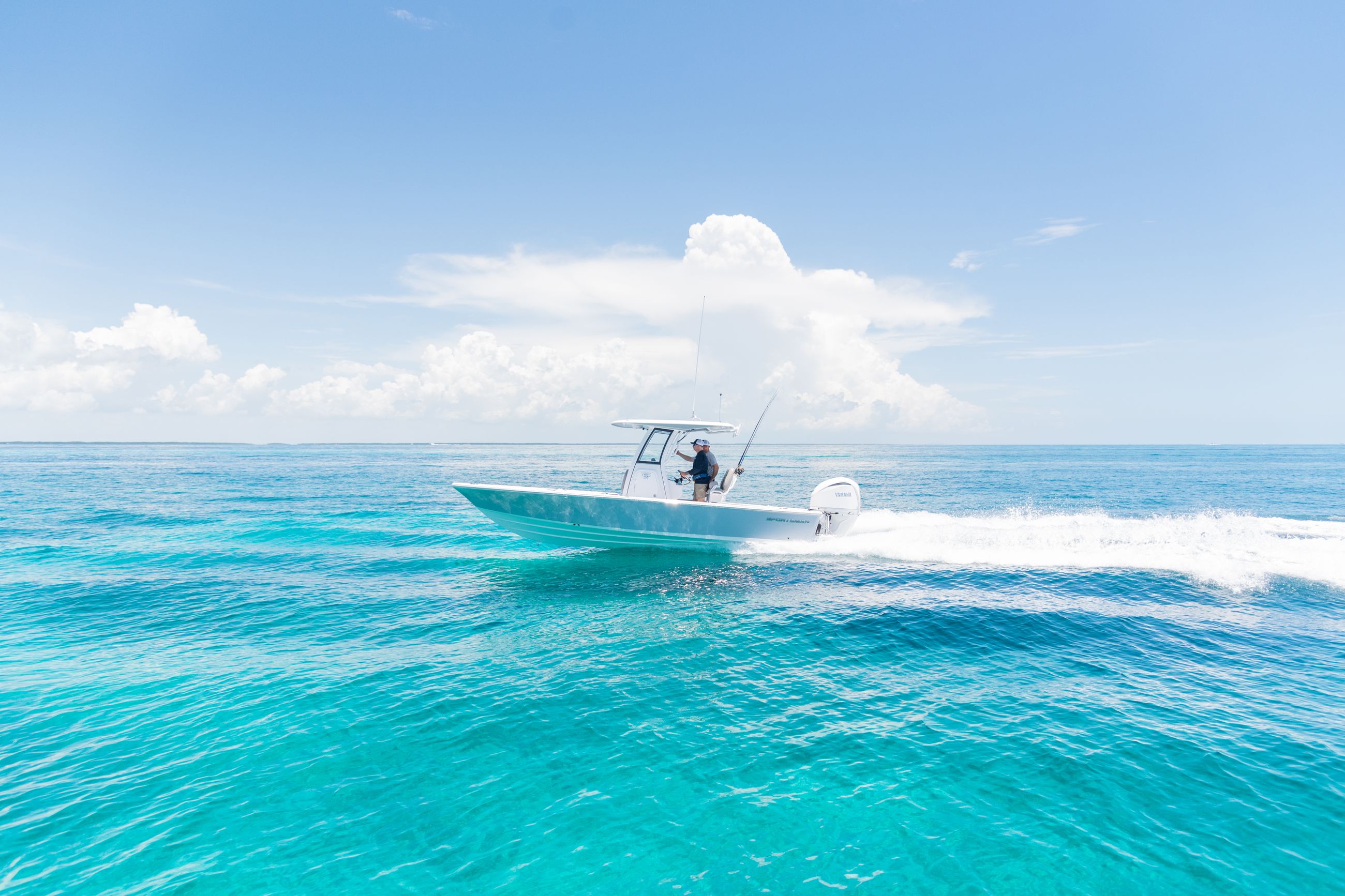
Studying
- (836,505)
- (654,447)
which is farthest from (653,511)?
(836,505)

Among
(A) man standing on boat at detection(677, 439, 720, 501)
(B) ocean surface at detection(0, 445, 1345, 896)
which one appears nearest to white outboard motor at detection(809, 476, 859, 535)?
(B) ocean surface at detection(0, 445, 1345, 896)

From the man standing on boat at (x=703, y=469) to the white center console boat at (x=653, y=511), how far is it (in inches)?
11.2

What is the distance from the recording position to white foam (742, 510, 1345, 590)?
1666 cm

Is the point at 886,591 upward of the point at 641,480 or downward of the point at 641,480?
downward

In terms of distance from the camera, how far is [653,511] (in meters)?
17.4

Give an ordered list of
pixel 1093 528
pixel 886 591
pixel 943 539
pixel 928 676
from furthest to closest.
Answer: pixel 1093 528 → pixel 943 539 → pixel 886 591 → pixel 928 676

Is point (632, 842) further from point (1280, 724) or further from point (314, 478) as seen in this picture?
point (314, 478)

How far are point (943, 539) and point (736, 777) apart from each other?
16.9 m

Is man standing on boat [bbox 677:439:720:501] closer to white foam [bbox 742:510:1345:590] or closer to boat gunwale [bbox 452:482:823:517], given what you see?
boat gunwale [bbox 452:482:823:517]

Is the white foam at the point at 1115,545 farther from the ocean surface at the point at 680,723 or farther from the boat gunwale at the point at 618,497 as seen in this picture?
the boat gunwale at the point at 618,497

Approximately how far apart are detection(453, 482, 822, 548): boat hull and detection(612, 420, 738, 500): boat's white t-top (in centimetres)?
61

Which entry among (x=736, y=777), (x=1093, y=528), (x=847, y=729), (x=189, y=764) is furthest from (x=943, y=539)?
(x=189, y=764)

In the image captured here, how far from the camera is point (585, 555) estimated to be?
18797mm

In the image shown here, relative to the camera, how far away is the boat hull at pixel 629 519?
17188 millimetres
